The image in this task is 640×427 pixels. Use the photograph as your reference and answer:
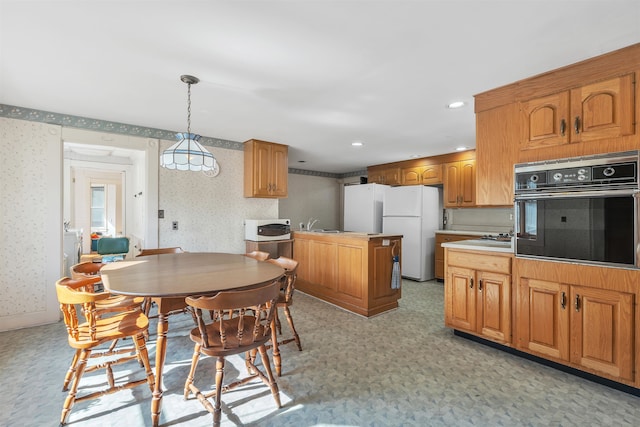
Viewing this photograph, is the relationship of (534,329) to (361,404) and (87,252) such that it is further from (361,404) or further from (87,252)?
(87,252)

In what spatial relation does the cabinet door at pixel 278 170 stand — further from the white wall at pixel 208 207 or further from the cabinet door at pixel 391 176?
the cabinet door at pixel 391 176

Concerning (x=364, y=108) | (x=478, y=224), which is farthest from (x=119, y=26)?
(x=478, y=224)

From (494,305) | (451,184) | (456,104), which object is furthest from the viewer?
(451,184)

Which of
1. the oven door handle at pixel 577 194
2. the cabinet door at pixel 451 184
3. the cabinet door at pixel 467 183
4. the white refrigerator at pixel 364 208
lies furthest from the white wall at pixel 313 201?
the oven door handle at pixel 577 194

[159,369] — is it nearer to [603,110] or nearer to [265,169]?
[265,169]

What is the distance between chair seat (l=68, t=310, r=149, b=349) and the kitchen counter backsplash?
5104 millimetres

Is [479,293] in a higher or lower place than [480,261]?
lower

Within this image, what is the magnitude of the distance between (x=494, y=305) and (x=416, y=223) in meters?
2.77

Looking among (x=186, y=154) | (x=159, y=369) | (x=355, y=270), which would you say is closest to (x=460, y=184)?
(x=355, y=270)

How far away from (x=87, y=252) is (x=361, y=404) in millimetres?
7497

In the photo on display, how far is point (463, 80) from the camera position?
7.97 ft

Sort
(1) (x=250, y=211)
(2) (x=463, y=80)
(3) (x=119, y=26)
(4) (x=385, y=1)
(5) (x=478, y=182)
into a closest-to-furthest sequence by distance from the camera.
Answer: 1. (4) (x=385, y=1)
2. (3) (x=119, y=26)
3. (2) (x=463, y=80)
4. (5) (x=478, y=182)
5. (1) (x=250, y=211)

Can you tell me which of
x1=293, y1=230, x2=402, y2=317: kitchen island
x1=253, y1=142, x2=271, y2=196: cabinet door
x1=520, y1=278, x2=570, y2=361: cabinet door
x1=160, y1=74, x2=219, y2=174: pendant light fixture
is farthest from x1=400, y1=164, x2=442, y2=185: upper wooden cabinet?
x1=160, y1=74, x2=219, y2=174: pendant light fixture

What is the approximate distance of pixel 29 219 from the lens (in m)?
3.12
